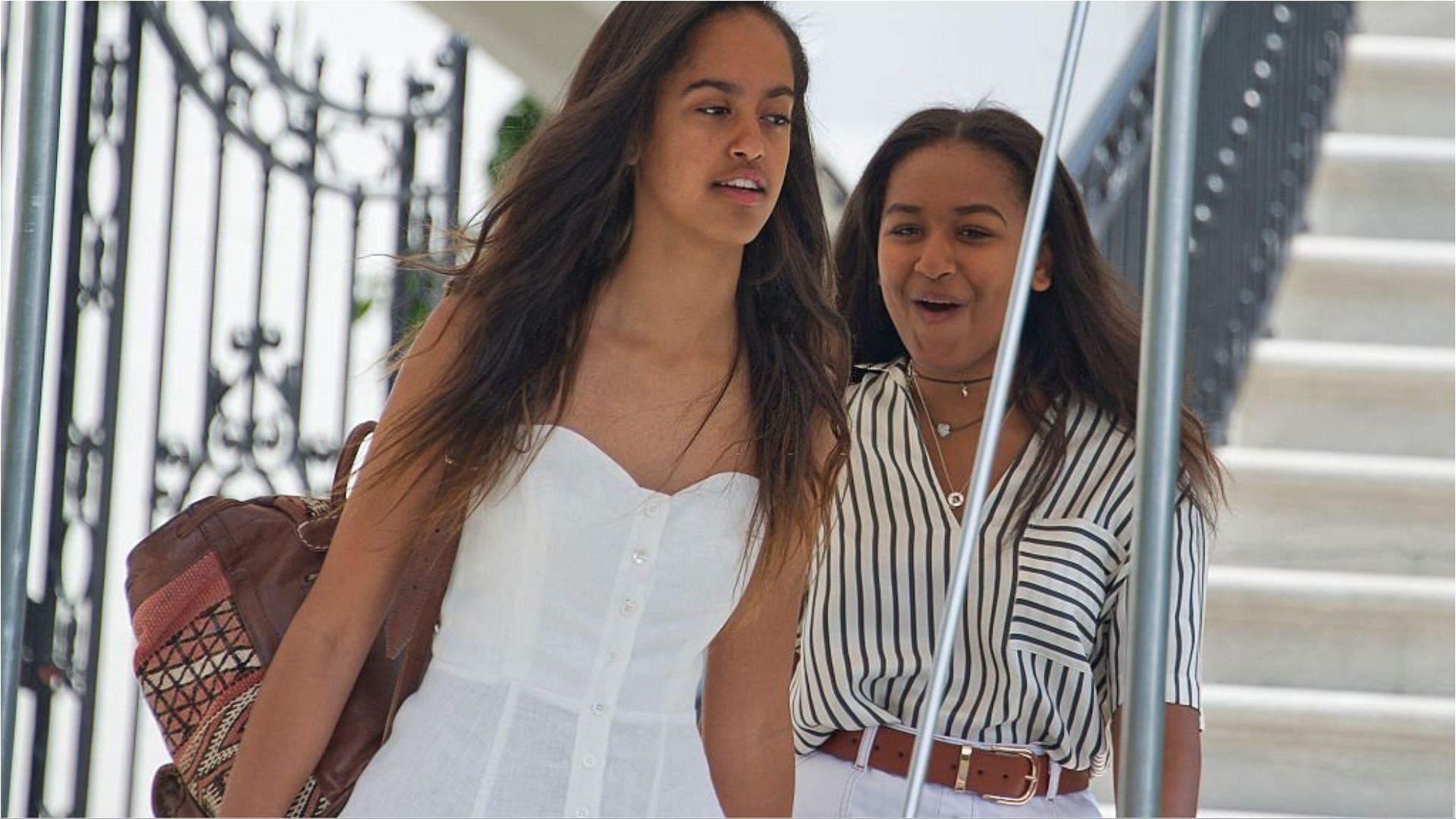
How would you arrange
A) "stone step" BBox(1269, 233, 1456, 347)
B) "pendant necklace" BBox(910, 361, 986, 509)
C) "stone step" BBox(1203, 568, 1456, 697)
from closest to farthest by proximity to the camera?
"pendant necklace" BBox(910, 361, 986, 509) → "stone step" BBox(1203, 568, 1456, 697) → "stone step" BBox(1269, 233, 1456, 347)

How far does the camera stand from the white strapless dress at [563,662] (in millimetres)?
1625

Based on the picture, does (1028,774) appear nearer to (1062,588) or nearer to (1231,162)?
(1062,588)

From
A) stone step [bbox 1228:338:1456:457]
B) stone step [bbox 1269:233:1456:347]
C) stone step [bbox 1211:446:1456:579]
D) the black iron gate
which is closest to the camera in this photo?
the black iron gate

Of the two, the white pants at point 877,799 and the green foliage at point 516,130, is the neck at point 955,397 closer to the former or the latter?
the white pants at point 877,799

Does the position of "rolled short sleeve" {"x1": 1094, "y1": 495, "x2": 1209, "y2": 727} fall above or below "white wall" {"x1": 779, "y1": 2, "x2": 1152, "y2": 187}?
below

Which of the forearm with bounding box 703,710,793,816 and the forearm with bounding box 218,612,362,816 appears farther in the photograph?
the forearm with bounding box 703,710,793,816

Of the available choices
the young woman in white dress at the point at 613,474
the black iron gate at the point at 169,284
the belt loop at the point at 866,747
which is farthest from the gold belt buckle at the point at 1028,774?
the black iron gate at the point at 169,284

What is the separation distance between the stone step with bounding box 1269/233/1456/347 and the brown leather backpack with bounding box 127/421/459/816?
3428mm

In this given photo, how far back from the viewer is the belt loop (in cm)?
205

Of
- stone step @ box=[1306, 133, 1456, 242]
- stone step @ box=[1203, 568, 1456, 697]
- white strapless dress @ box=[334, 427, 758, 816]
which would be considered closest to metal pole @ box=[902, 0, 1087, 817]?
white strapless dress @ box=[334, 427, 758, 816]

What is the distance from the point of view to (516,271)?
1.80 m

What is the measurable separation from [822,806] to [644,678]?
0.49 meters

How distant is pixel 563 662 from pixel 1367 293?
357 centimetres

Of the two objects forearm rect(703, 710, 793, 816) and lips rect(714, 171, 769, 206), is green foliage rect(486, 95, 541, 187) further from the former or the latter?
forearm rect(703, 710, 793, 816)
